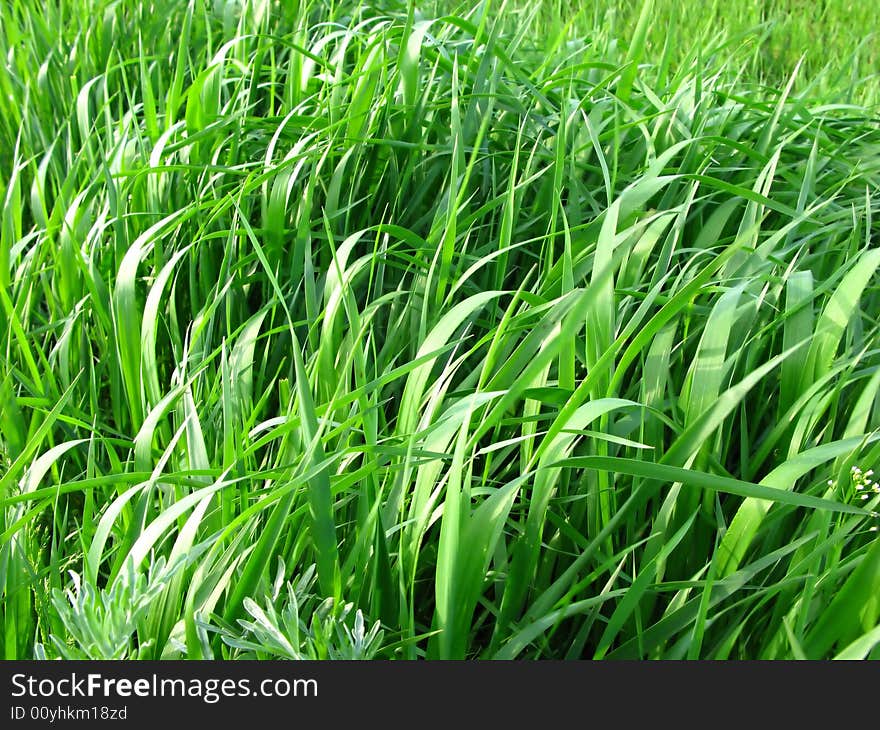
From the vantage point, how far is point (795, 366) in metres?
1.13

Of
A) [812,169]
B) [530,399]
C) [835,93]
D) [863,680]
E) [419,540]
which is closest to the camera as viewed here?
[863,680]

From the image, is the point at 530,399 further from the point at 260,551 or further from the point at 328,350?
the point at 260,551

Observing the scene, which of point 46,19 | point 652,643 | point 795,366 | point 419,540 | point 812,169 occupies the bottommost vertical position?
point 652,643

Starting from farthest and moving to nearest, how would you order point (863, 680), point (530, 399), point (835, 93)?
point (835, 93) < point (530, 399) < point (863, 680)

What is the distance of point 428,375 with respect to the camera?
1.12 meters

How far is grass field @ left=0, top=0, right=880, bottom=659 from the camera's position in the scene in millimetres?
891

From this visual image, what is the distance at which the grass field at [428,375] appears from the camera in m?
0.89

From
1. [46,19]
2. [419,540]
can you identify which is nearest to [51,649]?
[419,540]

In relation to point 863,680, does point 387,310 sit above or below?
above

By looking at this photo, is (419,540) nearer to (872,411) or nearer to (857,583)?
(857,583)

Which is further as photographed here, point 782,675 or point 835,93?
point 835,93

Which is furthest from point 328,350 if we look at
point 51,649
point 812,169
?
point 812,169

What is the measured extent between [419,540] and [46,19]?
1.94m

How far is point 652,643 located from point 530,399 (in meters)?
0.32
